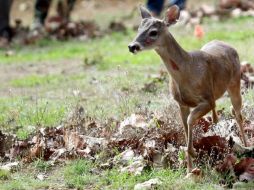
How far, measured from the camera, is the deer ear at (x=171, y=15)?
20.9 ft

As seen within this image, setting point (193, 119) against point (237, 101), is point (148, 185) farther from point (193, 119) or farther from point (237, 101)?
point (237, 101)

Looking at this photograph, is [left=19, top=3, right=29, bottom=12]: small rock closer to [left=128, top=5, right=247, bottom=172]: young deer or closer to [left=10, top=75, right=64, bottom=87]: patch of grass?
[left=10, top=75, right=64, bottom=87]: patch of grass

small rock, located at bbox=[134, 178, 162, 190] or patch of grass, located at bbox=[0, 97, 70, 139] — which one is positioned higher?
patch of grass, located at bbox=[0, 97, 70, 139]

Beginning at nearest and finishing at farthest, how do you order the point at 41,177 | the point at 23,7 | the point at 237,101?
1. the point at 41,177
2. the point at 237,101
3. the point at 23,7

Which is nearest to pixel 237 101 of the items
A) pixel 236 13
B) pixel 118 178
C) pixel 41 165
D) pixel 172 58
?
pixel 172 58

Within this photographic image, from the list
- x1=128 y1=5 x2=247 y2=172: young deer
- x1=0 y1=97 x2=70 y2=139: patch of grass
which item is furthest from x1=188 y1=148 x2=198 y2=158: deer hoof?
x1=0 y1=97 x2=70 y2=139: patch of grass

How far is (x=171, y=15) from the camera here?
6.38 m

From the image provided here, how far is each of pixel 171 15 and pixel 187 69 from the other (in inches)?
17.0

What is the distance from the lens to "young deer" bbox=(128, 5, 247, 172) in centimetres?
620

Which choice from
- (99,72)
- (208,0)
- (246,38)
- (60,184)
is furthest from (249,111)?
(208,0)

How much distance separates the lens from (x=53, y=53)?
13750 millimetres

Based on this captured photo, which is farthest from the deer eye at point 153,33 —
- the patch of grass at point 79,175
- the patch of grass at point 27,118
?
the patch of grass at point 27,118

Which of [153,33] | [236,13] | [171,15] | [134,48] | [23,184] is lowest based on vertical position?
[23,184]

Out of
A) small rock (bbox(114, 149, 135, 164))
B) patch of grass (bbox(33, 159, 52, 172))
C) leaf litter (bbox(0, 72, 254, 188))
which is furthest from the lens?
patch of grass (bbox(33, 159, 52, 172))
